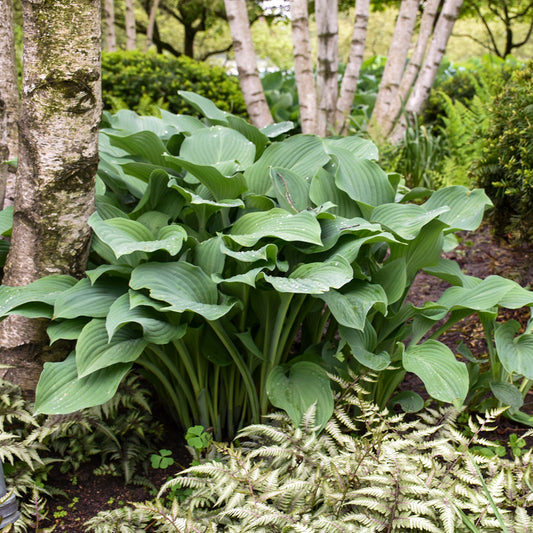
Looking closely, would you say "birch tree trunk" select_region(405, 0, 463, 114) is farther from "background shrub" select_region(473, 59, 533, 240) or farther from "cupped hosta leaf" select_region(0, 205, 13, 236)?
"cupped hosta leaf" select_region(0, 205, 13, 236)

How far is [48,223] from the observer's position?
2.22m

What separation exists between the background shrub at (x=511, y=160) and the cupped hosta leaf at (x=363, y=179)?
1.39m

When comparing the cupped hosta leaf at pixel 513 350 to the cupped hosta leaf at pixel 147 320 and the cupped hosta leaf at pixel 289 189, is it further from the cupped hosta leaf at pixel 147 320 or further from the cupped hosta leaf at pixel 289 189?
the cupped hosta leaf at pixel 147 320

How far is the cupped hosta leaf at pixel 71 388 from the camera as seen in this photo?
6.32 feet

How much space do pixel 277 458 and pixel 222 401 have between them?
65 cm

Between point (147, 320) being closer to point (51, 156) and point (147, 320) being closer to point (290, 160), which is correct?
point (51, 156)

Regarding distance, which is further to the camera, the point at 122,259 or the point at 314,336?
the point at 314,336

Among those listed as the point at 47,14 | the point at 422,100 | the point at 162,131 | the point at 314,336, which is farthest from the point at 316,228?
the point at 422,100

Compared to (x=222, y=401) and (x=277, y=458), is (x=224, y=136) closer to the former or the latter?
(x=222, y=401)

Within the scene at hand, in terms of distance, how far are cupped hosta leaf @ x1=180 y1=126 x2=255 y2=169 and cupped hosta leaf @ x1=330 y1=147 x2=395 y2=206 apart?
0.46 metres

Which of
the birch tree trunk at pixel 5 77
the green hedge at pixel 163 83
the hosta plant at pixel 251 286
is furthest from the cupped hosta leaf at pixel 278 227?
the green hedge at pixel 163 83

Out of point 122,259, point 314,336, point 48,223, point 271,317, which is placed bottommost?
point 314,336

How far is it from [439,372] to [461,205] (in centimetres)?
90

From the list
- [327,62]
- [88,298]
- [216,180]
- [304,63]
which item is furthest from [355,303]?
[327,62]
